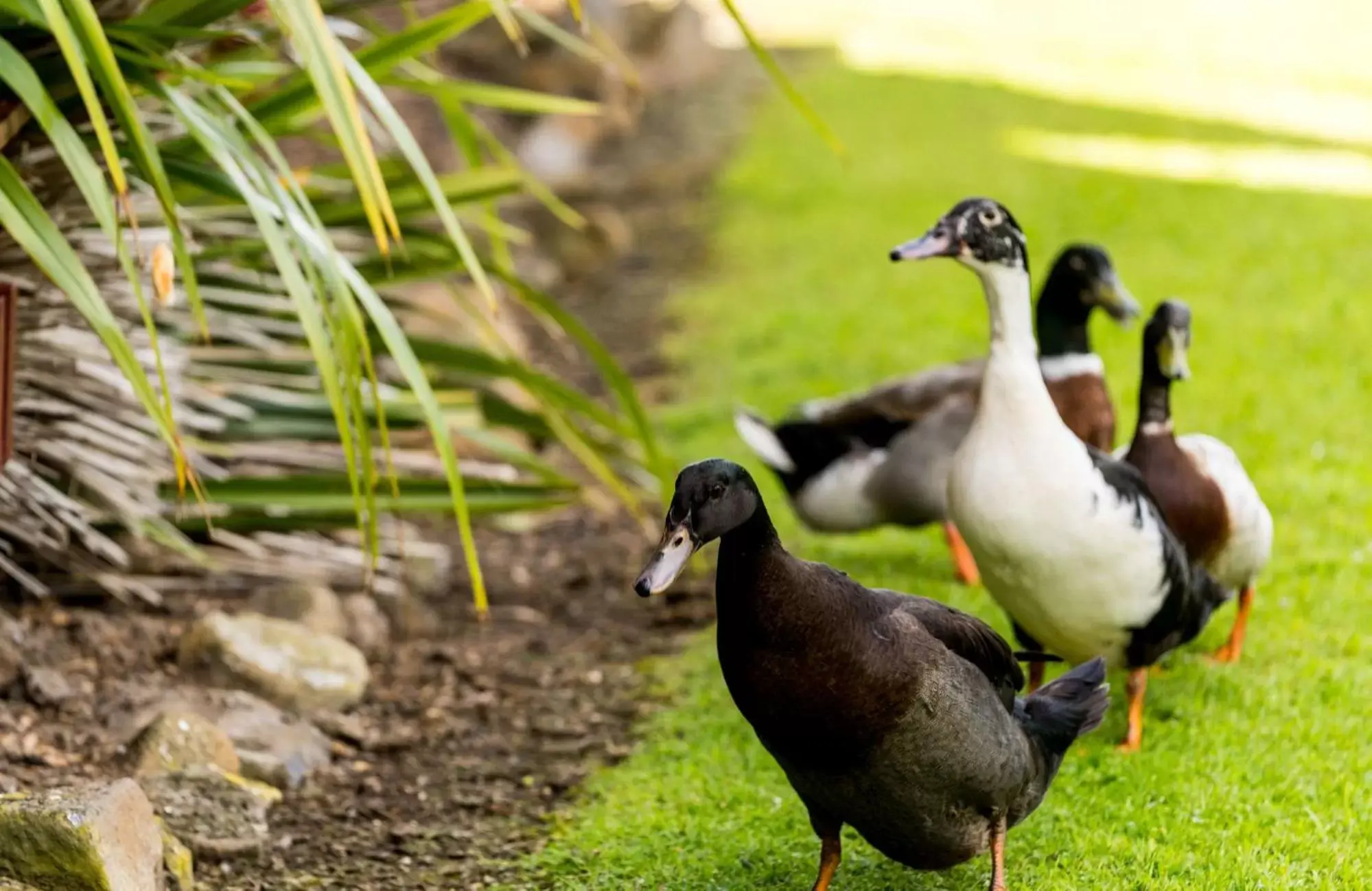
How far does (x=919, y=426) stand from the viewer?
5215mm

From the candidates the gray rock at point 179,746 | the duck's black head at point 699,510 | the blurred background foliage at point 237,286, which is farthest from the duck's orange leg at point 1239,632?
the gray rock at point 179,746

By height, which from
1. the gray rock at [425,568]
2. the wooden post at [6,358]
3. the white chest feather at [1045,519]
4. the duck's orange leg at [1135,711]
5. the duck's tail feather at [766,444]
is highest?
the wooden post at [6,358]

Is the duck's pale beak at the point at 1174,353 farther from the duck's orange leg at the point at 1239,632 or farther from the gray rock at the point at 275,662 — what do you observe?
the gray rock at the point at 275,662

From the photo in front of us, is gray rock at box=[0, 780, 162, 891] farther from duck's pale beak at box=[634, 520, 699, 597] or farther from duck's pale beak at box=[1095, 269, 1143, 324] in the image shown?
duck's pale beak at box=[1095, 269, 1143, 324]

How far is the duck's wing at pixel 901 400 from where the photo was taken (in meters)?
5.28

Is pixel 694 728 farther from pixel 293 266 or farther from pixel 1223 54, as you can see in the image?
pixel 1223 54

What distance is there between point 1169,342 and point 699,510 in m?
1.78

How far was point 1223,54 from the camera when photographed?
14.4 meters

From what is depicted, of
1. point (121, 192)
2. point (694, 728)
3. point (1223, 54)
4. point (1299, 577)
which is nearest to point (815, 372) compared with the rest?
point (1299, 577)

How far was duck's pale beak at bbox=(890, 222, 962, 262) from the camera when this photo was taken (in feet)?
12.2

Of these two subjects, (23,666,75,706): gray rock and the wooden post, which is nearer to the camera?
the wooden post

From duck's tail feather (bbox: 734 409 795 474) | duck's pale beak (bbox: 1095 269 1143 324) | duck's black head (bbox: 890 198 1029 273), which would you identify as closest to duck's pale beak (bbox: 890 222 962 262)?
duck's black head (bbox: 890 198 1029 273)

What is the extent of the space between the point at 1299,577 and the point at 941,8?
1434cm

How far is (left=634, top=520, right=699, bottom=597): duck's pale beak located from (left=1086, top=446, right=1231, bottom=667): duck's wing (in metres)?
1.29
